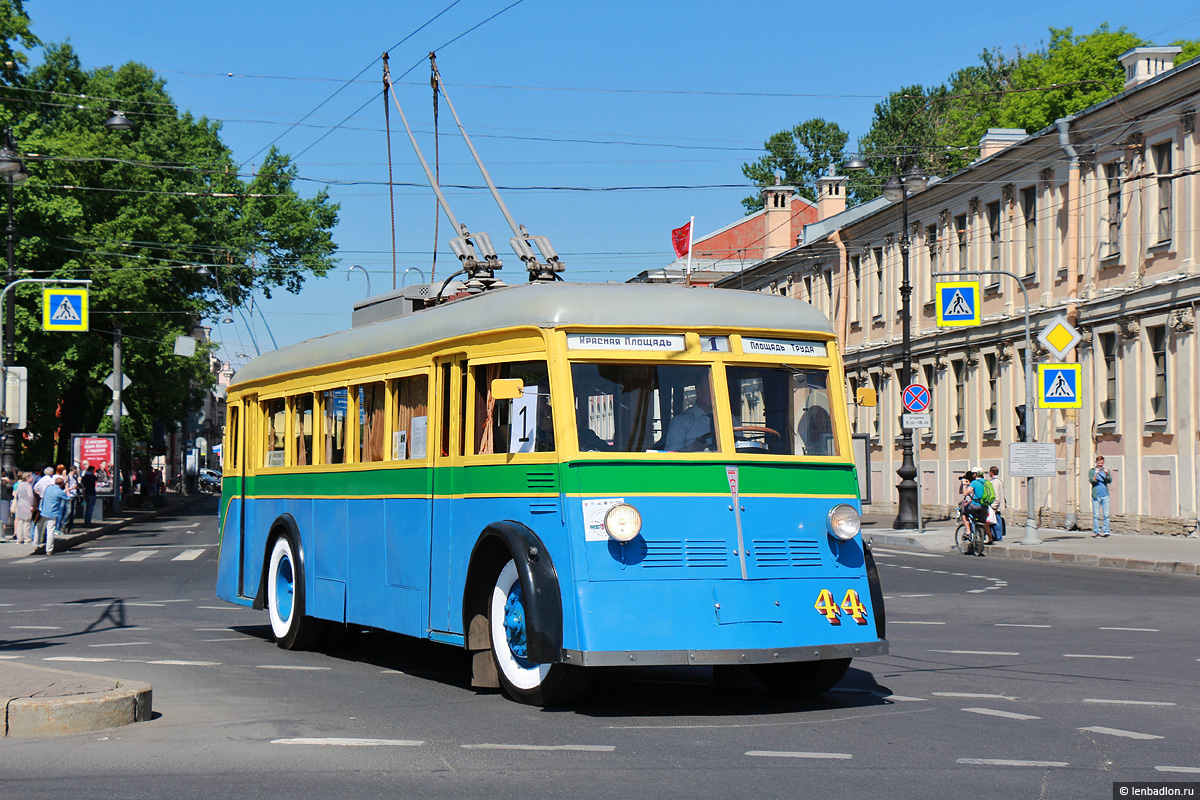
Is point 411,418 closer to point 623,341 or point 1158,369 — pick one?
point 623,341

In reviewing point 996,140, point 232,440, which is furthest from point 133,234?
point 232,440

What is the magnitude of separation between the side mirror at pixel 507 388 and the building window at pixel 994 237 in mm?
35912

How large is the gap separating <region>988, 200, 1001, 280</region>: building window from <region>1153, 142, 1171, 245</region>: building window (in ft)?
28.5

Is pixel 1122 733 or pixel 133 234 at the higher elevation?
pixel 133 234

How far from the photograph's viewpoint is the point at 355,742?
8.43 metres

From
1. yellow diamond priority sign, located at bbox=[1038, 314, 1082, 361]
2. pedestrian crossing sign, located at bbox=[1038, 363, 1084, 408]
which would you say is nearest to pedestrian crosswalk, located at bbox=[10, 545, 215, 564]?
pedestrian crossing sign, located at bbox=[1038, 363, 1084, 408]

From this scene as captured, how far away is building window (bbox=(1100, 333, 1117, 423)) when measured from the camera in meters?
37.0

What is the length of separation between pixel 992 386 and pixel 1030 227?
501 cm

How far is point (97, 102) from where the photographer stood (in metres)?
48.9

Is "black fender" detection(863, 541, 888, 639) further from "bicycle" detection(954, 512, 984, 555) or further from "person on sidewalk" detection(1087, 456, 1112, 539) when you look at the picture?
"person on sidewalk" detection(1087, 456, 1112, 539)

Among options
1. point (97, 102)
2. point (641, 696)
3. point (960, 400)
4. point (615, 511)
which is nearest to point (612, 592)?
point (615, 511)

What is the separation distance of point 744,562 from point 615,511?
875mm

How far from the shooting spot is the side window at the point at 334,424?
1285cm

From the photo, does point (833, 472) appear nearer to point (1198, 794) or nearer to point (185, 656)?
point (1198, 794)
